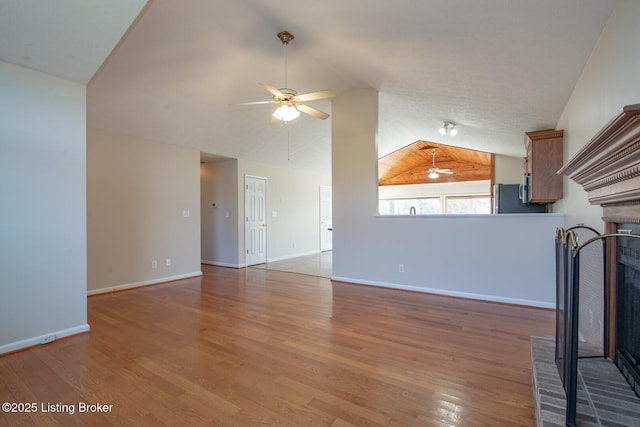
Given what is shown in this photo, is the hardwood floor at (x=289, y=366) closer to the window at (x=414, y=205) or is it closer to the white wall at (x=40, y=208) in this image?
the white wall at (x=40, y=208)

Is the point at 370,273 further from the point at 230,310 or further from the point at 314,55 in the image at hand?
the point at 314,55

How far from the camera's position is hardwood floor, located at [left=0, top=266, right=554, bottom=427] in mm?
1695

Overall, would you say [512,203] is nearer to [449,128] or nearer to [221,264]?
[449,128]

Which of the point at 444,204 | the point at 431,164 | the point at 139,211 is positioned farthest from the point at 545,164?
the point at 444,204

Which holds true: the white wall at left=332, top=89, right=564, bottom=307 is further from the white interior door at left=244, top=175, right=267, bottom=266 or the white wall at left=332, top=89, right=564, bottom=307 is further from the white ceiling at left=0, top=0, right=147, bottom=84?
the white ceiling at left=0, top=0, right=147, bottom=84

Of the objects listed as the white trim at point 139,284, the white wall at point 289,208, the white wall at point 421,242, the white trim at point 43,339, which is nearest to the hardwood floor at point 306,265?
the white wall at point 289,208

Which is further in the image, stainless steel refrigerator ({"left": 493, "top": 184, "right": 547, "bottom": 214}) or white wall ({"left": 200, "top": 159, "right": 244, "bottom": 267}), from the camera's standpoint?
white wall ({"left": 200, "top": 159, "right": 244, "bottom": 267})

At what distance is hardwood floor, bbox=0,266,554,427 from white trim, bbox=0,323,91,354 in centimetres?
8

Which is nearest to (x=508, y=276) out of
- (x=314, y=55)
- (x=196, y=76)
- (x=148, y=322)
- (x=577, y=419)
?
(x=577, y=419)

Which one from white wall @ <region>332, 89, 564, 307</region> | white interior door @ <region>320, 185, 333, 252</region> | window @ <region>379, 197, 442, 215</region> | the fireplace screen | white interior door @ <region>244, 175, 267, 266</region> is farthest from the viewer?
window @ <region>379, 197, 442, 215</region>

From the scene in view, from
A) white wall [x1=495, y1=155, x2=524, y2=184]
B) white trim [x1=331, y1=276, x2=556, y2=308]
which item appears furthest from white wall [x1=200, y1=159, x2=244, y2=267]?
white wall [x1=495, y1=155, x2=524, y2=184]

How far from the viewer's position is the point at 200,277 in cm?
554

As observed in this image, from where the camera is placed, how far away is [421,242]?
14.1 feet

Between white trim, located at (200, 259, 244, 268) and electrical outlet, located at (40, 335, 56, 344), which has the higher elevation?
electrical outlet, located at (40, 335, 56, 344)
